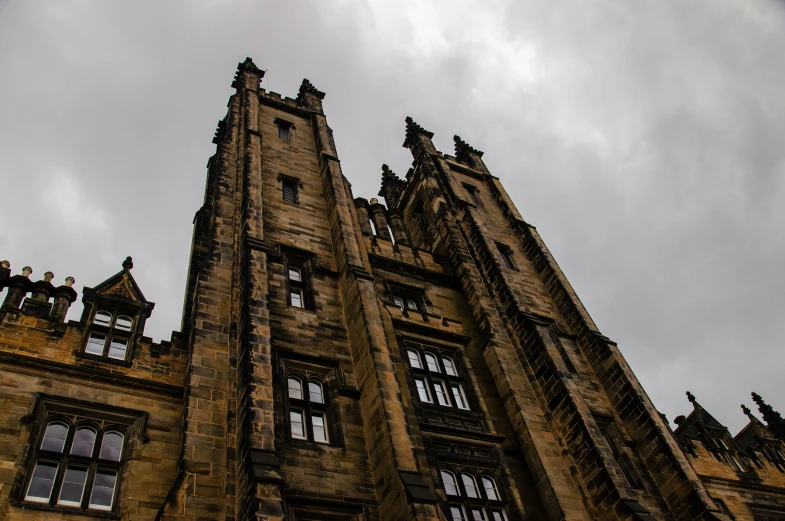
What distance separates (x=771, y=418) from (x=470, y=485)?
68.2 feet

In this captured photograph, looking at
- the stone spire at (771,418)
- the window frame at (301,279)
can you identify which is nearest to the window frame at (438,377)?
the window frame at (301,279)

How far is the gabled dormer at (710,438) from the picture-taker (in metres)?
22.0

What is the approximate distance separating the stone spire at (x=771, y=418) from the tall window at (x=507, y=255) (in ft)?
46.0

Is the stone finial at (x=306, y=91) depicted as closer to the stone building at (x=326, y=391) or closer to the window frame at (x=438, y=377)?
the stone building at (x=326, y=391)

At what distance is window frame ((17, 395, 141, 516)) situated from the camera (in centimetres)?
1070

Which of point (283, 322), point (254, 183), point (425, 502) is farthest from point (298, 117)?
point (425, 502)

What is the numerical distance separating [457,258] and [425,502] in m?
12.8

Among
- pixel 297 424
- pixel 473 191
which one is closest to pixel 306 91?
pixel 473 191

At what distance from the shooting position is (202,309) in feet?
49.6

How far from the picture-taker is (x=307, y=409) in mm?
14180

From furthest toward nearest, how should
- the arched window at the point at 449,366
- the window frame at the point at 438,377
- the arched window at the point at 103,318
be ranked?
the arched window at the point at 449,366 < the window frame at the point at 438,377 < the arched window at the point at 103,318

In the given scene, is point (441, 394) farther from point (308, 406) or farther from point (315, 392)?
point (308, 406)

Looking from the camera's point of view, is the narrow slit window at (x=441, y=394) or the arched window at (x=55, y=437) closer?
the arched window at (x=55, y=437)

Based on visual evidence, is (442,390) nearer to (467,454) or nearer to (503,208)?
(467,454)
